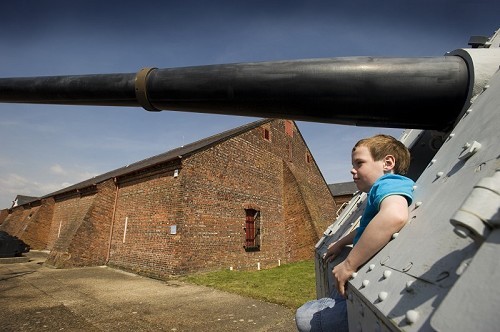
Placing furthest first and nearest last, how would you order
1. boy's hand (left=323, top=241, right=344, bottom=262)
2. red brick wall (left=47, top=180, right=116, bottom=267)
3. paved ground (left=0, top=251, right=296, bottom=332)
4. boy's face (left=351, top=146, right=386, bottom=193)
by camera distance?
red brick wall (left=47, top=180, right=116, bottom=267), paved ground (left=0, top=251, right=296, bottom=332), boy's hand (left=323, top=241, right=344, bottom=262), boy's face (left=351, top=146, right=386, bottom=193)

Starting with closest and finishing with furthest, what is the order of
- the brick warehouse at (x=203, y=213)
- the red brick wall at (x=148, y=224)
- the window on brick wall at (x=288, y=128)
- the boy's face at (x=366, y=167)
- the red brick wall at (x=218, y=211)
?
the boy's face at (x=366, y=167) < the red brick wall at (x=148, y=224) < the red brick wall at (x=218, y=211) < the brick warehouse at (x=203, y=213) < the window on brick wall at (x=288, y=128)

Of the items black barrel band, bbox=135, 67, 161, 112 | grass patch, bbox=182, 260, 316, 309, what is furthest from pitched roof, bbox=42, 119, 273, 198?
black barrel band, bbox=135, 67, 161, 112

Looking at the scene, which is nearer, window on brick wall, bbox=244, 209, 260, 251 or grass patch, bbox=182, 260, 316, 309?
A: grass patch, bbox=182, 260, 316, 309

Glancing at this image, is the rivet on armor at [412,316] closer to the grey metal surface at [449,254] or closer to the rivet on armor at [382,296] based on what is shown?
the grey metal surface at [449,254]

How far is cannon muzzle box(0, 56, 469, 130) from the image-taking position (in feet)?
5.50

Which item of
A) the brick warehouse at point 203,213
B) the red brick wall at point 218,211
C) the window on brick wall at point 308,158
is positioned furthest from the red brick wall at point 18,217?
the window on brick wall at point 308,158

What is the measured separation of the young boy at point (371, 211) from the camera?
3.76ft

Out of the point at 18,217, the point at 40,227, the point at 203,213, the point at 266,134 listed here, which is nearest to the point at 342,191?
the point at 266,134

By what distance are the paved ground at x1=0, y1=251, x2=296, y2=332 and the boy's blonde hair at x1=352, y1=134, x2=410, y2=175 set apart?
363cm

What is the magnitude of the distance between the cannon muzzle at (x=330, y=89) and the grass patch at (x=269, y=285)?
4.64 m

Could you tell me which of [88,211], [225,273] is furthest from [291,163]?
[88,211]

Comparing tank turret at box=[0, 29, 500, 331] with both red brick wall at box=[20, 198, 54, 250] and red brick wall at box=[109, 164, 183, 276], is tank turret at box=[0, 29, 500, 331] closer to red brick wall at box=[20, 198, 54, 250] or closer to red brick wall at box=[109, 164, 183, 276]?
red brick wall at box=[109, 164, 183, 276]

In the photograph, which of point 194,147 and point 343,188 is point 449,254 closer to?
point 194,147

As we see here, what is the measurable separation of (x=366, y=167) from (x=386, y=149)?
0.45 feet
